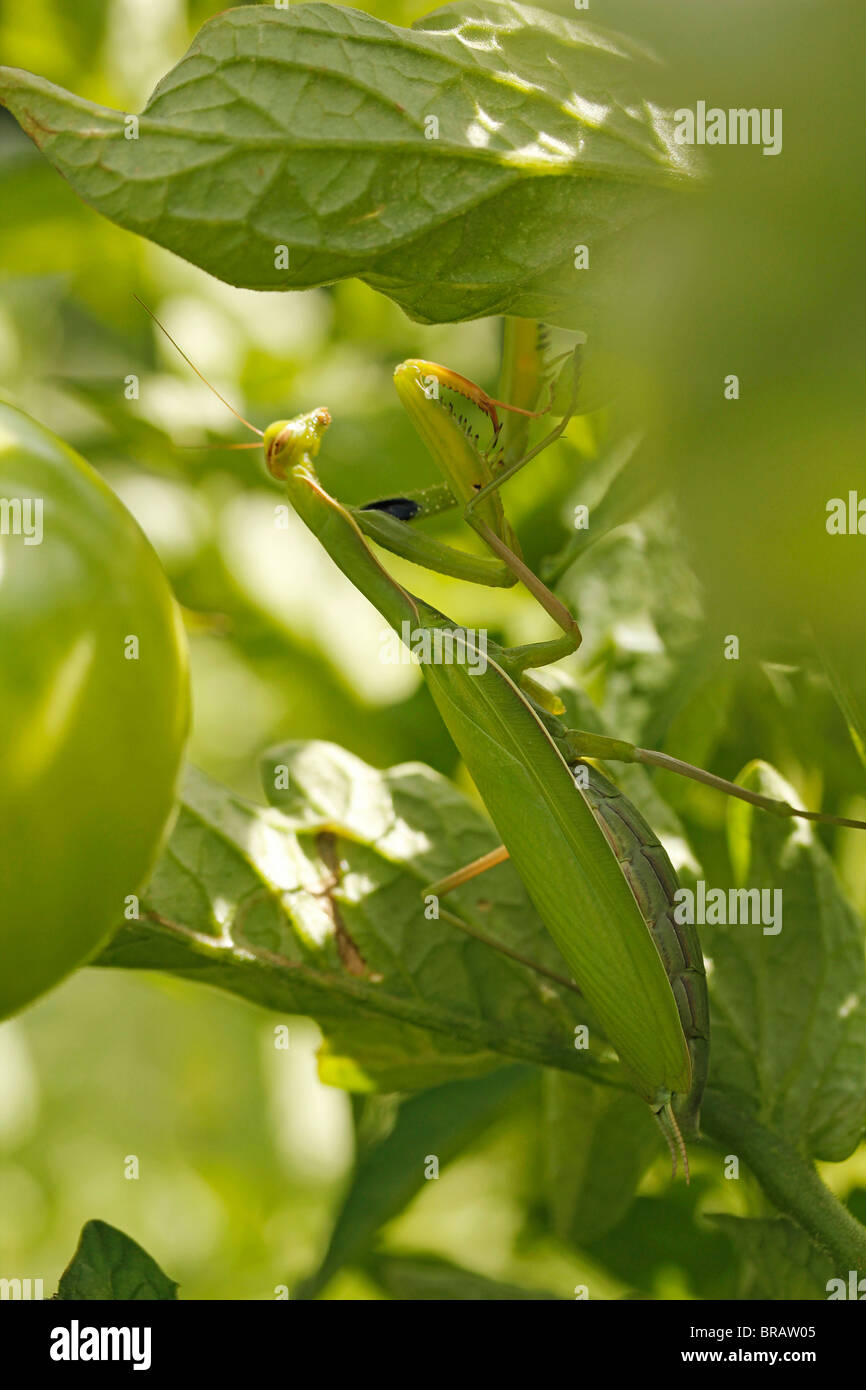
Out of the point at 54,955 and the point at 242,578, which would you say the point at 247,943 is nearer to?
the point at 54,955

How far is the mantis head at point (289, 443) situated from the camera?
0.87m

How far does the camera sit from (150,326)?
1.25 metres

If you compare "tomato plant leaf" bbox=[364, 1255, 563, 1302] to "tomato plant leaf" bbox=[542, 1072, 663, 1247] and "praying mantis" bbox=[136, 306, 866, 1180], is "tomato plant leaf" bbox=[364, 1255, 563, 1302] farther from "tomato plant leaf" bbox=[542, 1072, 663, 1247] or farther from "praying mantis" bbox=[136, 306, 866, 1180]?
"praying mantis" bbox=[136, 306, 866, 1180]

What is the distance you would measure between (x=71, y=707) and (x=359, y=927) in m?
0.32

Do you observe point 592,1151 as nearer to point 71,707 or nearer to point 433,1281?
point 433,1281

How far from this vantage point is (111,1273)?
0.59m

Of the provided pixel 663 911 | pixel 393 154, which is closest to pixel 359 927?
pixel 663 911

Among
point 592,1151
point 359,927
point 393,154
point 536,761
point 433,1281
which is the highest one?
point 393,154

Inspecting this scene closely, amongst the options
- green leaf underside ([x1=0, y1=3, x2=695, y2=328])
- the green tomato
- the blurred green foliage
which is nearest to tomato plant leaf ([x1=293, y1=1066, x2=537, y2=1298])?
the blurred green foliage

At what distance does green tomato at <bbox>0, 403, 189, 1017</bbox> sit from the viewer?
42cm

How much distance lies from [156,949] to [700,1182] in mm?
507

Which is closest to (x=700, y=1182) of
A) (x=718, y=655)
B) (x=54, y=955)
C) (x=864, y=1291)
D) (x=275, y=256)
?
(x=864, y=1291)

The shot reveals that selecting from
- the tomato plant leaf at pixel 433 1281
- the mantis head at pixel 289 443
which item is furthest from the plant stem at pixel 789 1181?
the mantis head at pixel 289 443

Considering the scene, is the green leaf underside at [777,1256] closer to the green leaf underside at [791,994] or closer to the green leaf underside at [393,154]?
the green leaf underside at [791,994]
